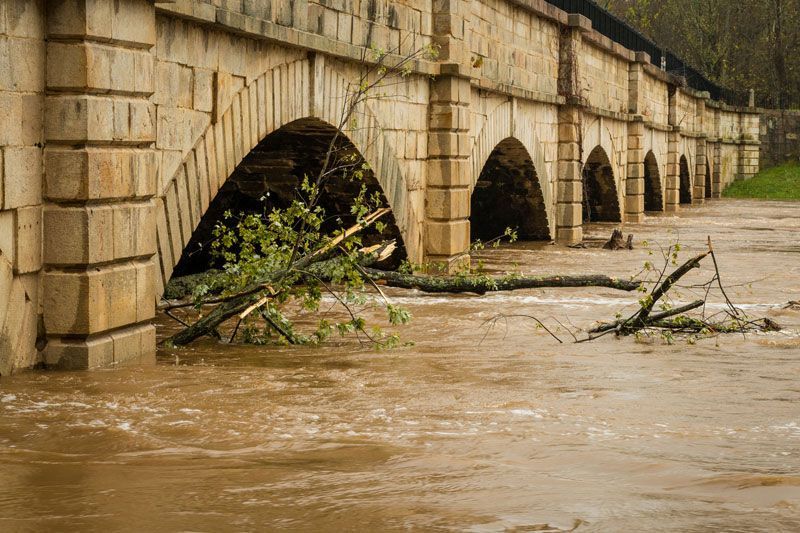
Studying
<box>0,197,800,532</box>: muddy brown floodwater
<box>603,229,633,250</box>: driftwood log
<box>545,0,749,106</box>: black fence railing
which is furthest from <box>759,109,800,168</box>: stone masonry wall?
<box>0,197,800,532</box>: muddy brown floodwater

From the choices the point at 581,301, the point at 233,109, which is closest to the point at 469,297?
the point at 581,301

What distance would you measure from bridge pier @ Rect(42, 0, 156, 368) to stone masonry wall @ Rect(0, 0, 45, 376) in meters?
0.06

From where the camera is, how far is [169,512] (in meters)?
3.86

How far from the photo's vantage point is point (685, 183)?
36250 millimetres

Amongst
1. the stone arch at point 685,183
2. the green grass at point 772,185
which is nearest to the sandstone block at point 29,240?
the stone arch at point 685,183

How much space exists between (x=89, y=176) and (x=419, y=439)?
2.32 meters

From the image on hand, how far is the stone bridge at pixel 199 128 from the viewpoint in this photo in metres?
6.10

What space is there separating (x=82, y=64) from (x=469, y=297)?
5.16 m

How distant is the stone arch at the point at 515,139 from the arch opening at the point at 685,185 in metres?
18.4

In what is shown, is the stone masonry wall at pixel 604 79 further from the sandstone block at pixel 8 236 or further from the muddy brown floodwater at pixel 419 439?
the sandstone block at pixel 8 236

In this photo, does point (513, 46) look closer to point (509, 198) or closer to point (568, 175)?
point (509, 198)

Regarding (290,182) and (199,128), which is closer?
(199,128)

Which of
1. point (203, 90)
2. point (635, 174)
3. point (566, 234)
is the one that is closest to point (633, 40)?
point (635, 174)

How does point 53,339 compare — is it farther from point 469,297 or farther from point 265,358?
point 469,297
